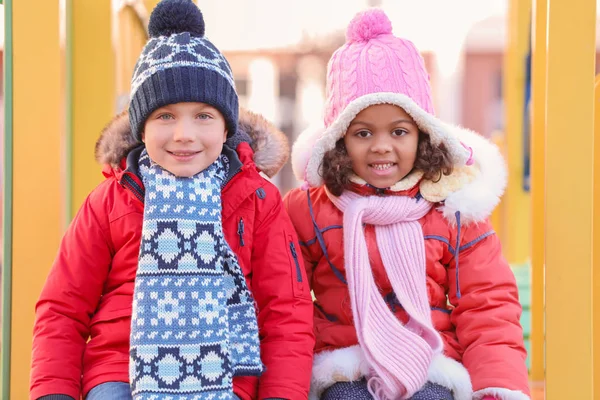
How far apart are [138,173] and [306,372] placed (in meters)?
0.69

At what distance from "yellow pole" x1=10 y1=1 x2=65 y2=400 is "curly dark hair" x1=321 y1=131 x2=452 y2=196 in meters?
0.78

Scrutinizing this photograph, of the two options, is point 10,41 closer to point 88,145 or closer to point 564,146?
point 88,145

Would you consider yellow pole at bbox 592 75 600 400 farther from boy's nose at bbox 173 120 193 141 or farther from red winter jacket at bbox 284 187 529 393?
boy's nose at bbox 173 120 193 141

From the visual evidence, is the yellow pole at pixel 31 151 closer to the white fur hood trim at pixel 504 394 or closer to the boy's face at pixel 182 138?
the boy's face at pixel 182 138

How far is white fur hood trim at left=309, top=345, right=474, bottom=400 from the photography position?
206 centimetres

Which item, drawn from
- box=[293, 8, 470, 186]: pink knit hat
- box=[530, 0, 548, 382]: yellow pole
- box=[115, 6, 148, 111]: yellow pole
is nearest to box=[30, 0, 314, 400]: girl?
box=[293, 8, 470, 186]: pink knit hat

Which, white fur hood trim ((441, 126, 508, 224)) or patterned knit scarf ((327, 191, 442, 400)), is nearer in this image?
patterned knit scarf ((327, 191, 442, 400))

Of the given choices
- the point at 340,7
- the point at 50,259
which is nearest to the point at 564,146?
the point at 50,259

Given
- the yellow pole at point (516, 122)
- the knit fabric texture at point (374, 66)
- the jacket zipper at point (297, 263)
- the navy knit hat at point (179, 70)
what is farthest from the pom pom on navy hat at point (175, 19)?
the yellow pole at point (516, 122)

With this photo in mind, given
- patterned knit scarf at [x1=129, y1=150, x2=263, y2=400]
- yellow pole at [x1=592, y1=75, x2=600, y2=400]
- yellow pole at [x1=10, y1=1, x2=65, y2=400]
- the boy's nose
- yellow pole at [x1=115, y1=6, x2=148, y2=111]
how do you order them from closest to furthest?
1. patterned knit scarf at [x1=129, y1=150, x2=263, y2=400]
2. the boy's nose
3. yellow pole at [x1=10, y1=1, x2=65, y2=400]
4. yellow pole at [x1=592, y1=75, x2=600, y2=400]
5. yellow pole at [x1=115, y1=6, x2=148, y2=111]

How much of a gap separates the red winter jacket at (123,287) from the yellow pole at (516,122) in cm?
307

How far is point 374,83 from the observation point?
216cm

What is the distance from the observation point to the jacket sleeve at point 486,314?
2027 mm

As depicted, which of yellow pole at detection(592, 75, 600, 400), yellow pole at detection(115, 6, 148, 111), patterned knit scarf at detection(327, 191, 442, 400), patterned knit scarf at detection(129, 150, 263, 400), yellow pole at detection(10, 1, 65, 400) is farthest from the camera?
yellow pole at detection(115, 6, 148, 111)
